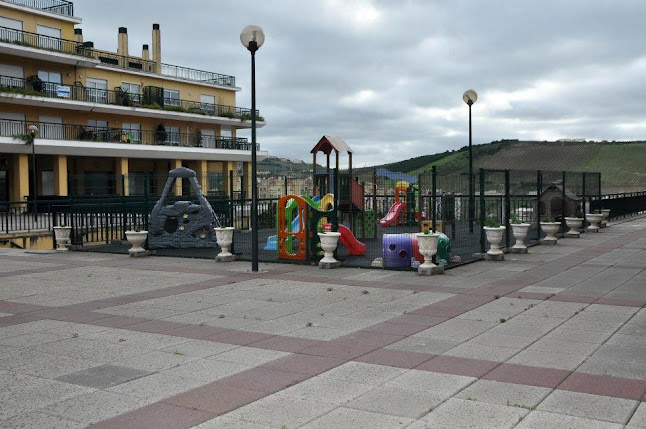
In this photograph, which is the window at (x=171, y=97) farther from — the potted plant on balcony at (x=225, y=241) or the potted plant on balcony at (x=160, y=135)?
the potted plant on balcony at (x=225, y=241)

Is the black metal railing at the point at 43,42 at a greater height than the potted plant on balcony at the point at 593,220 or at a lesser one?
greater

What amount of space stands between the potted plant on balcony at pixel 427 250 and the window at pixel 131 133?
38.8 metres

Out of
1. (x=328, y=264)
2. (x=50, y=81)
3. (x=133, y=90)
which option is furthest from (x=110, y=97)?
(x=328, y=264)

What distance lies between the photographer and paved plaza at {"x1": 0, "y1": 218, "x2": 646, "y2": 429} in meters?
5.69

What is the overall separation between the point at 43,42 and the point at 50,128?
6031 millimetres

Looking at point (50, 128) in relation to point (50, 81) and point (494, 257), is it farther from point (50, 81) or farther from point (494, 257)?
point (494, 257)

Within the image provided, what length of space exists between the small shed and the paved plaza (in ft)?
38.1

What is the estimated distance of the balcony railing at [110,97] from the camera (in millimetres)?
44094

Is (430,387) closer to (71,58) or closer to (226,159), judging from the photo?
(71,58)

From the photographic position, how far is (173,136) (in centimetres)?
5641

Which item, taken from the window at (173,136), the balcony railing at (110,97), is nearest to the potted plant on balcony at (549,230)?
the balcony railing at (110,97)

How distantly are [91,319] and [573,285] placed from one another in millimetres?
8765

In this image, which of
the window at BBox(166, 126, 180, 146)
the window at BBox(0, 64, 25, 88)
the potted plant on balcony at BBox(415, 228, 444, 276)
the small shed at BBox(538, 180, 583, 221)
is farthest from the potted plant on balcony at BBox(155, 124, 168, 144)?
the potted plant on balcony at BBox(415, 228, 444, 276)

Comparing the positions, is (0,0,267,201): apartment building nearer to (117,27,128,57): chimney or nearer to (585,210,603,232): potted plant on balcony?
(117,27,128,57): chimney
